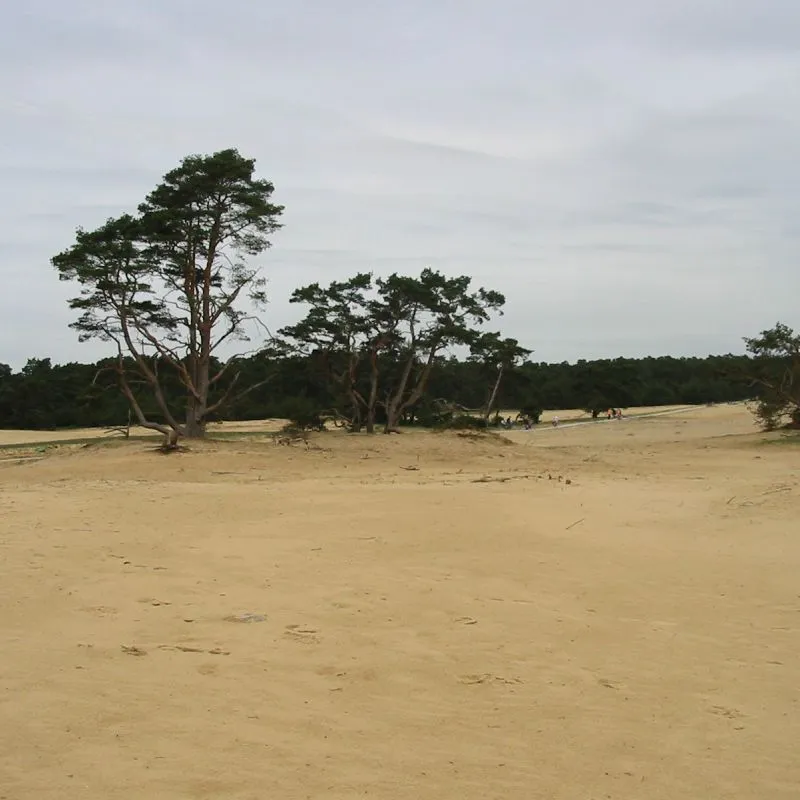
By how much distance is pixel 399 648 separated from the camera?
4402mm

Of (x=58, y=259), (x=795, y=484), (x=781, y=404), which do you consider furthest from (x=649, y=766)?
(x=781, y=404)

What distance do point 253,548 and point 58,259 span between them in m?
13.6

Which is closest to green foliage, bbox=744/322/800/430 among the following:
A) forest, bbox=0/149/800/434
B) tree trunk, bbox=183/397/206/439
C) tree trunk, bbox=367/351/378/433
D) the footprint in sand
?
forest, bbox=0/149/800/434

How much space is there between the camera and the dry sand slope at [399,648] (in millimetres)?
3061

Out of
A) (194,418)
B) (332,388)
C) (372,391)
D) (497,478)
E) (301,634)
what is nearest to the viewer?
(301,634)

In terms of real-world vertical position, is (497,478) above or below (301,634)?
above

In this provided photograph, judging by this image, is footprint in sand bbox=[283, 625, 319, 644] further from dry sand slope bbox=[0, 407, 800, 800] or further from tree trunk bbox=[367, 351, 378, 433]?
tree trunk bbox=[367, 351, 378, 433]

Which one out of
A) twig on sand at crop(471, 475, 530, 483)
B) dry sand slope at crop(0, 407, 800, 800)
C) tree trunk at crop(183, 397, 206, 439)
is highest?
tree trunk at crop(183, 397, 206, 439)

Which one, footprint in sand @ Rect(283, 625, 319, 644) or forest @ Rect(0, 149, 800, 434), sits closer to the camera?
footprint in sand @ Rect(283, 625, 319, 644)

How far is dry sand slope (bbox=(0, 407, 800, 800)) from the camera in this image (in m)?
3.06

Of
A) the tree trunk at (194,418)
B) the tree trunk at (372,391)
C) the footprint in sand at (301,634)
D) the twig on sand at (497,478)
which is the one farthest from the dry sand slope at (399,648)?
the tree trunk at (372,391)

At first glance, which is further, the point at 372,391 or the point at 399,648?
the point at 372,391

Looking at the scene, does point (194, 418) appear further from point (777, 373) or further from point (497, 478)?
point (777, 373)

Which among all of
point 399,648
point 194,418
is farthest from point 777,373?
point 399,648
